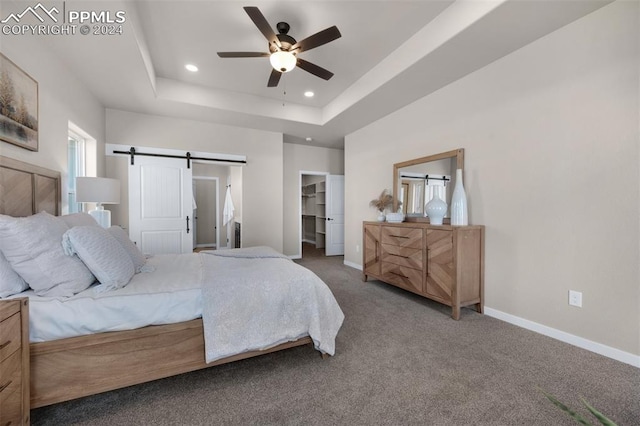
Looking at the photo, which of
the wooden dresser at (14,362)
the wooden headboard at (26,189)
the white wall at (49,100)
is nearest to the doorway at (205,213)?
the white wall at (49,100)

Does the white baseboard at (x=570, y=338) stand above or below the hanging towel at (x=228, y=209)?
below

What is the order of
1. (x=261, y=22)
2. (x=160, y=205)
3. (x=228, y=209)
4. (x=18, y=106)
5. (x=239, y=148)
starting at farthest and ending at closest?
(x=228, y=209), (x=239, y=148), (x=160, y=205), (x=261, y=22), (x=18, y=106)

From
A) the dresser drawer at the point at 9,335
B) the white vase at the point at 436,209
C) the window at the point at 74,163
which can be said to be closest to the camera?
the dresser drawer at the point at 9,335

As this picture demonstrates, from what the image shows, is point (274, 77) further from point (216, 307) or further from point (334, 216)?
point (334, 216)

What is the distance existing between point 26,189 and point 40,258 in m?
1.00

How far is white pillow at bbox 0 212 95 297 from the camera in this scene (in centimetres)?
145

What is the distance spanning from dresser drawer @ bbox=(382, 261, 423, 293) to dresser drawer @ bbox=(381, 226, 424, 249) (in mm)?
292

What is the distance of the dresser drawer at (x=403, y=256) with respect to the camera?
122 inches

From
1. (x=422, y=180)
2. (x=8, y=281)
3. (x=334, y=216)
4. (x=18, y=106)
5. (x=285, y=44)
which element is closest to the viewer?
(x=8, y=281)

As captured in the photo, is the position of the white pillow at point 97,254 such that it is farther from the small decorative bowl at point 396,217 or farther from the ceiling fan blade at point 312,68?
the small decorative bowl at point 396,217

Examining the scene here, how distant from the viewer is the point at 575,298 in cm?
220

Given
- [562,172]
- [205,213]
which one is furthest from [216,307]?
[205,213]

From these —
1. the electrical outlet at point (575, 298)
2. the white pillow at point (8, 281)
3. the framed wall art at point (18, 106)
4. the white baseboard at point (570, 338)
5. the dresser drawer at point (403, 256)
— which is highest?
the framed wall art at point (18, 106)

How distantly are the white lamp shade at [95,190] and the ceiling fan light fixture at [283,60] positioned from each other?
7.26ft
